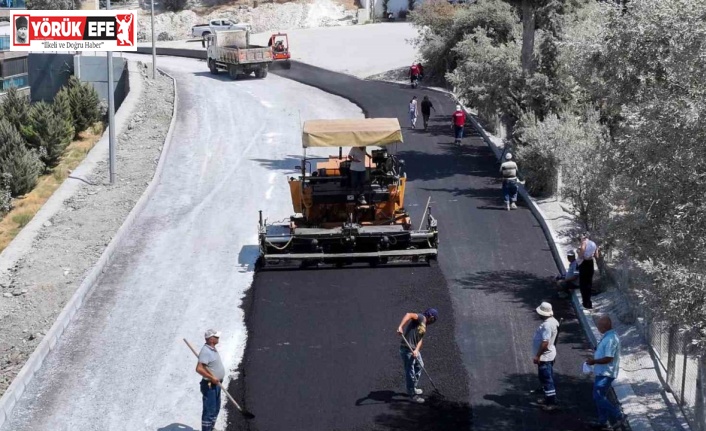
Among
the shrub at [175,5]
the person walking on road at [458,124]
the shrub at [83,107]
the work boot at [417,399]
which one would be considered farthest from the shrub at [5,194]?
the shrub at [175,5]

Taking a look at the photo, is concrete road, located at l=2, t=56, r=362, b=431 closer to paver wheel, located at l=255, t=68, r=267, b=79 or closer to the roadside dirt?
the roadside dirt

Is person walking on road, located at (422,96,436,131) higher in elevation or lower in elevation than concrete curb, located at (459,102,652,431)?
higher

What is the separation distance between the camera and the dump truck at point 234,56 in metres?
47.0

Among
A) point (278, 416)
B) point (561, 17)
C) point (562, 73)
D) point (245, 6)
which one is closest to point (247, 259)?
point (278, 416)

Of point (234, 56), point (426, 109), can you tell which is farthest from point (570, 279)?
point (234, 56)

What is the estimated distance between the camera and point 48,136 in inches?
1236

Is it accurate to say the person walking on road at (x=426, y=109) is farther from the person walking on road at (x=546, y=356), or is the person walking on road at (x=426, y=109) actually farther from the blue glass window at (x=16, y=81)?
the blue glass window at (x=16, y=81)

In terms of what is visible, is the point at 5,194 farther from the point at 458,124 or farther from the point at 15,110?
the point at 458,124

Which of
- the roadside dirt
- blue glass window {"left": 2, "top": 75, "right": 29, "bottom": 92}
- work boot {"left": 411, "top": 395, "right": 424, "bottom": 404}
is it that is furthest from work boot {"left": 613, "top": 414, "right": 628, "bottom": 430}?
blue glass window {"left": 2, "top": 75, "right": 29, "bottom": 92}

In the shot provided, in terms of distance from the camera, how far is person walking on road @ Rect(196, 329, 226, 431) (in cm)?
1216

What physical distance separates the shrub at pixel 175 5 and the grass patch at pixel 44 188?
152 ft

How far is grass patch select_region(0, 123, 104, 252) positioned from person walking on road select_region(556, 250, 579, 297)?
45.1ft

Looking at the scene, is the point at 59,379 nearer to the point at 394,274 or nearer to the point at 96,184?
the point at 394,274

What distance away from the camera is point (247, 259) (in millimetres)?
20281
